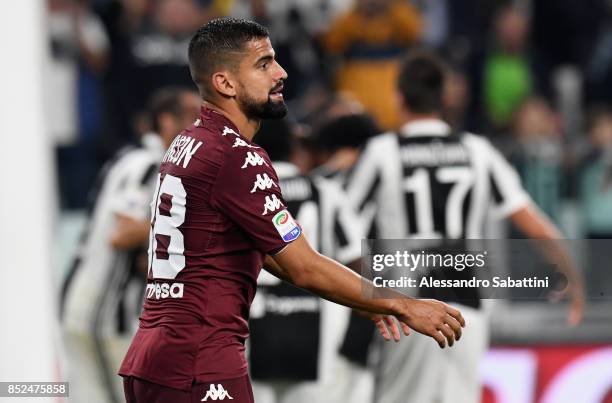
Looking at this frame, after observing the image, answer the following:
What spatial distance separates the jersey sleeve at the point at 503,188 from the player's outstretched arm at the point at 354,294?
2.98 metres

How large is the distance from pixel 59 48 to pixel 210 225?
767cm

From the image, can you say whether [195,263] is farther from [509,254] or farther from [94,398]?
[94,398]

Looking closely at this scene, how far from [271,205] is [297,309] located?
2899 millimetres

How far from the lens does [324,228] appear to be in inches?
302

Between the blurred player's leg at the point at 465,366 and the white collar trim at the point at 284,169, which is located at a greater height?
the white collar trim at the point at 284,169

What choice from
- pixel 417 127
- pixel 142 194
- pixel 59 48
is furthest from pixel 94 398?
pixel 59 48

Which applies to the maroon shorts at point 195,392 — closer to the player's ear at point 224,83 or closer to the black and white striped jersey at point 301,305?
the player's ear at point 224,83

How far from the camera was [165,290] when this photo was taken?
4938 mm

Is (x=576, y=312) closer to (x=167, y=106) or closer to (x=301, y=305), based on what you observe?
(x=301, y=305)

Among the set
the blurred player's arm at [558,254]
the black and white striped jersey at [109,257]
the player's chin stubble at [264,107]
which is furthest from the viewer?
the black and white striped jersey at [109,257]

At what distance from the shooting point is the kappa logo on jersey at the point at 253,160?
4859mm

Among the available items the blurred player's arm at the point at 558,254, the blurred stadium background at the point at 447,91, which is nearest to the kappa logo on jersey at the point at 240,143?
the blurred player's arm at the point at 558,254

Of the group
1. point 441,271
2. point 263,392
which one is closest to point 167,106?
point 263,392

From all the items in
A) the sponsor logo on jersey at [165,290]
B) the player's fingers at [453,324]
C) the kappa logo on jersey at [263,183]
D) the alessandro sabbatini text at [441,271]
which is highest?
the kappa logo on jersey at [263,183]
